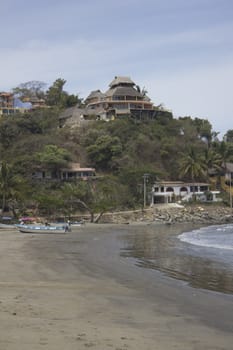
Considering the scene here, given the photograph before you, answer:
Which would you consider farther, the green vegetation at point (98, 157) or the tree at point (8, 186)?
the green vegetation at point (98, 157)

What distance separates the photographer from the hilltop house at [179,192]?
8025 cm

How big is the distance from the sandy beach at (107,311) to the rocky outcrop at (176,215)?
4689cm

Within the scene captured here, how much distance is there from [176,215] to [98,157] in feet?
60.3

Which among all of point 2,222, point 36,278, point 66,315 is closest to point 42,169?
point 2,222

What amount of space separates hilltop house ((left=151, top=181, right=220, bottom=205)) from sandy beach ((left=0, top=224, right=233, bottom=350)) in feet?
196

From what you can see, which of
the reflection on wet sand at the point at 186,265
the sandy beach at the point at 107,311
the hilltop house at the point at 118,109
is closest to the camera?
the sandy beach at the point at 107,311

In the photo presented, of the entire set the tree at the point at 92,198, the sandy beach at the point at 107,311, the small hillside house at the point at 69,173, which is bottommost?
the sandy beach at the point at 107,311

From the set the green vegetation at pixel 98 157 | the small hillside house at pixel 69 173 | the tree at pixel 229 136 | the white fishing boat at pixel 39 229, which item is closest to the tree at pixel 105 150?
the green vegetation at pixel 98 157

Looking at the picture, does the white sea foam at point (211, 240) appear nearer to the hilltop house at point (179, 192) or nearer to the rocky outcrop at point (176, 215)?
the rocky outcrop at point (176, 215)

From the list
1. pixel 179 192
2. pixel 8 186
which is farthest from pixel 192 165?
pixel 8 186

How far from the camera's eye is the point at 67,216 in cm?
6431

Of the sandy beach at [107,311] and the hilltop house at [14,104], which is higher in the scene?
the hilltop house at [14,104]

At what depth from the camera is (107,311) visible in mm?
11836

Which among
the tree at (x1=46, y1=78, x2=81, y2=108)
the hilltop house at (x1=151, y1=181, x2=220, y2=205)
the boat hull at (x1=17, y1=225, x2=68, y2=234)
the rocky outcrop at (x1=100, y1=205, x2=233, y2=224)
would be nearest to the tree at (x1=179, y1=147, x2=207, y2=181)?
the hilltop house at (x1=151, y1=181, x2=220, y2=205)
